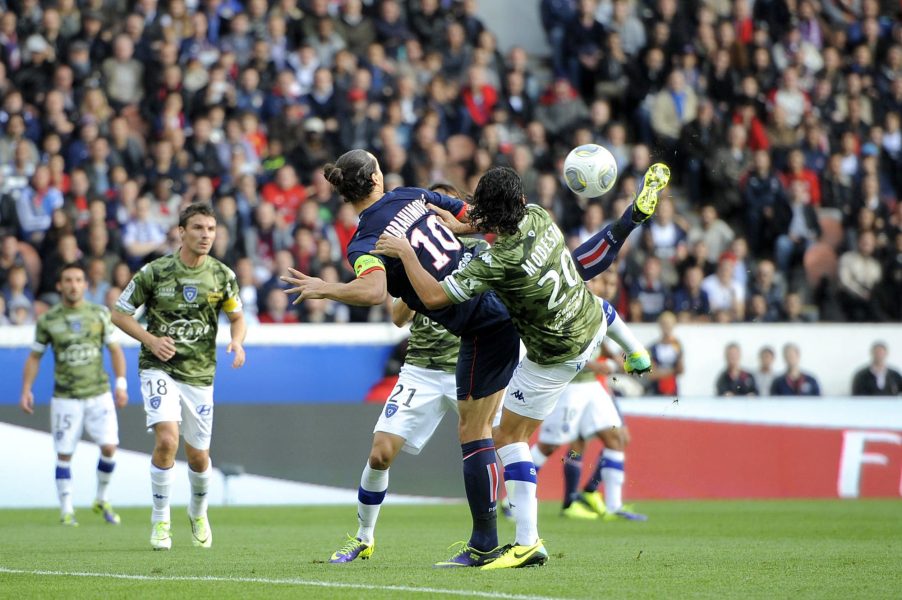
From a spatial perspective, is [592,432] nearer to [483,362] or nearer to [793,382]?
[793,382]

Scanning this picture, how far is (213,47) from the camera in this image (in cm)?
2056

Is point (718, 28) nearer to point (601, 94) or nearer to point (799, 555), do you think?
point (601, 94)

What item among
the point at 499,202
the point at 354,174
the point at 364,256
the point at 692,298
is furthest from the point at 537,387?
the point at 692,298

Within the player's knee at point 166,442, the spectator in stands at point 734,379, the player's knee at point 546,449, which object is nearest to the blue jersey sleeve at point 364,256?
the player's knee at point 166,442

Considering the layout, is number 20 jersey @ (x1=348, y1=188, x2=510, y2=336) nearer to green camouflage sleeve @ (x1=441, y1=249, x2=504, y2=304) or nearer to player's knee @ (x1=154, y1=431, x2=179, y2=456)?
green camouflage sleeve @ (x1=441, y1=249, x2=504, y2=304)

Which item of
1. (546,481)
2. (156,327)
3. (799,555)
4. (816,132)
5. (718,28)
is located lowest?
(546,481)

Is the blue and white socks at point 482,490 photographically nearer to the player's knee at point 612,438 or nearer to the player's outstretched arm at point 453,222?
the player's outstretched arm at point 453,222

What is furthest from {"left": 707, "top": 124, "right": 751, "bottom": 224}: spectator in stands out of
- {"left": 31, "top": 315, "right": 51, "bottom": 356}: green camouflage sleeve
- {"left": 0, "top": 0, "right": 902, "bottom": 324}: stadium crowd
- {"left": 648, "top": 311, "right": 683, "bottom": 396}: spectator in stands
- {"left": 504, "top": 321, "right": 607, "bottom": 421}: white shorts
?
{"left": 504, "top": 321, "right": 607, "bottom": 421}: white shorts

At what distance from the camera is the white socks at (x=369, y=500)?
8.91m

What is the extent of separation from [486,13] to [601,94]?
3395mm

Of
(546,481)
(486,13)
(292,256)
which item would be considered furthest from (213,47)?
(546,481)

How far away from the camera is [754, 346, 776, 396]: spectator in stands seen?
18.4m

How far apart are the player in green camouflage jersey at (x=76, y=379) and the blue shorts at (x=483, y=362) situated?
6.55m

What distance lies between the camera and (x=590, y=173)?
9305 mm
